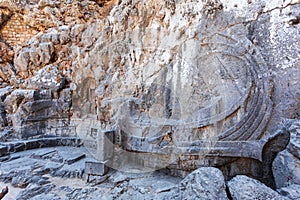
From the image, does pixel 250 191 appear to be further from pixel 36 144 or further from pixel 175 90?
pixel 36 144

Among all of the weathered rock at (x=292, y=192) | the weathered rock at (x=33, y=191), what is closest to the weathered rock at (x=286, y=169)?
the weathered rock at (x=292, y=192)

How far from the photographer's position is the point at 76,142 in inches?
292

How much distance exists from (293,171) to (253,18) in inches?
116

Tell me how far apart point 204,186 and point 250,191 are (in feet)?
1.86

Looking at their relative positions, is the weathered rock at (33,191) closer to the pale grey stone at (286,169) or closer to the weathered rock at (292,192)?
the weathered rock at (292,192)

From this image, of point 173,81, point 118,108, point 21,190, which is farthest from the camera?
point 118,108

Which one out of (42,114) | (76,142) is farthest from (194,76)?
(42,114)

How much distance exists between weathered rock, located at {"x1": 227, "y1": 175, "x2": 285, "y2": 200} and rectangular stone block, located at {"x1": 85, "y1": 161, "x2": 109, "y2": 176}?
121 inches

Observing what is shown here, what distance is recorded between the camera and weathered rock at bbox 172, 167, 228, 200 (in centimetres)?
238

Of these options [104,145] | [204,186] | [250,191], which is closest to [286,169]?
[250,191]

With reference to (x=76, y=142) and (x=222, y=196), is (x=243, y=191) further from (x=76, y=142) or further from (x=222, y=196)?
(x=76, y=142)

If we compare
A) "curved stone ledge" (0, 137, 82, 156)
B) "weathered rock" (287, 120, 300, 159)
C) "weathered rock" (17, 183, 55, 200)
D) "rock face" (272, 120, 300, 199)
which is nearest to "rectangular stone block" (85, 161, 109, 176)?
"weathered rock" (17, 183, 55, 200)

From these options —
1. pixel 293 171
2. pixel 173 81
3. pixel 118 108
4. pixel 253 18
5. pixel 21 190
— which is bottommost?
pixel 21 190

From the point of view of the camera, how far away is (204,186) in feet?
8.14
